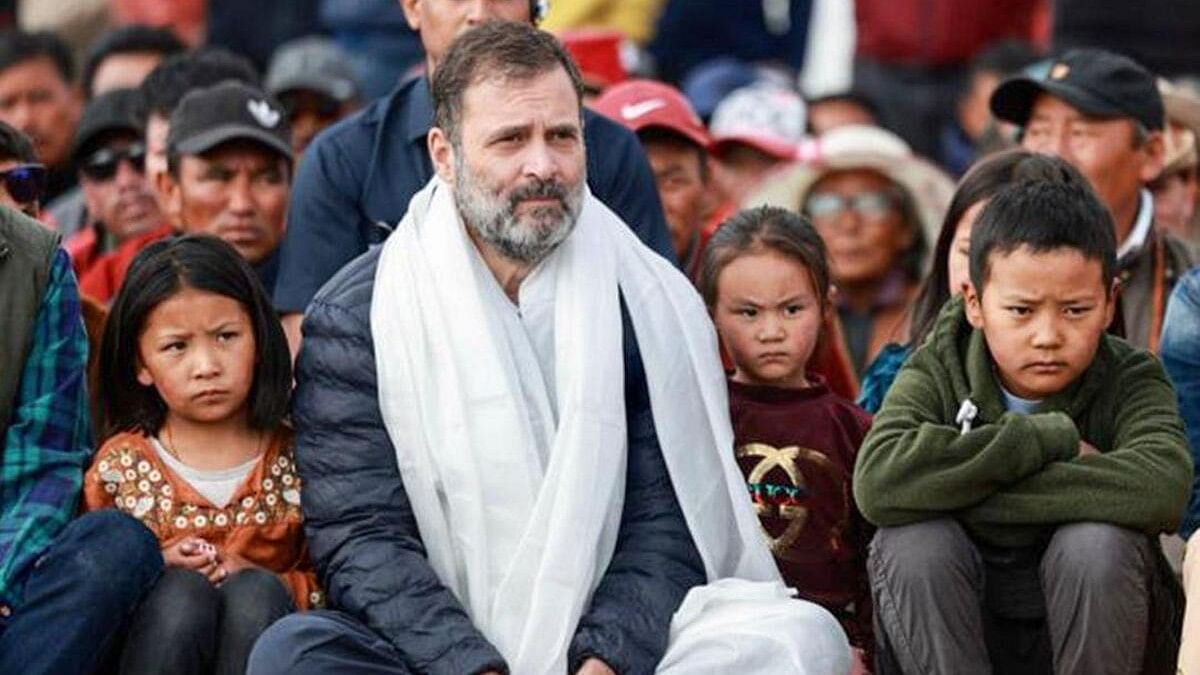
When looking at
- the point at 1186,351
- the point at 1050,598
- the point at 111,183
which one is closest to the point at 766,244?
the point at 1186,351

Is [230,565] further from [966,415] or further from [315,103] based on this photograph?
[315,103]

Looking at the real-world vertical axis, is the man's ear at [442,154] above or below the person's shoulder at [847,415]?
above

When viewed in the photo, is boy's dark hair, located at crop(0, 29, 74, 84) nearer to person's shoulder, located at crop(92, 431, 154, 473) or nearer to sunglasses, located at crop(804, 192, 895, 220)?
sunglasses, located at crop(804, 192, 895, 220)

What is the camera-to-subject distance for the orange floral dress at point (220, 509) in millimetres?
6910

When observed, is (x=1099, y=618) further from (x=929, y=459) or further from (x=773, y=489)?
(x=773, y=489)

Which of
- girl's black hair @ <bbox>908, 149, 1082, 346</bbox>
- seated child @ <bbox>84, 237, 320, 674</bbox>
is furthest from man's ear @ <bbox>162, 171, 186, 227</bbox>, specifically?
girl's black hair @ <bbox>908, 149, 1082, 346</bbox>

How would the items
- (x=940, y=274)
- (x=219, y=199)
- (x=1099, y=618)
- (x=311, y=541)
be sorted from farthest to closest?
1. (x=219, y=199)
2. (x=940, y=274)
3. (x=311, y=541)
4. (x=1099, y=618)

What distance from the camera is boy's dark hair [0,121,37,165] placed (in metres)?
7.57

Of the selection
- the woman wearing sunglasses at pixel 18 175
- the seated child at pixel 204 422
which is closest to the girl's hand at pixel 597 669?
the seated child at pixel 204 422

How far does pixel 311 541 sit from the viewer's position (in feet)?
22.4

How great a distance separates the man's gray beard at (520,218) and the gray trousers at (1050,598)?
40.2 inches

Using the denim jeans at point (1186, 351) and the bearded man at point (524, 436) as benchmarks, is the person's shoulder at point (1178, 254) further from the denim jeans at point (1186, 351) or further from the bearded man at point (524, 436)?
the bearded man at point (524, 436)

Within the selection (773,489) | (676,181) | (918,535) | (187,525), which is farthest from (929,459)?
(676,181)

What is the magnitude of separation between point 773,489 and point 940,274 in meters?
0.83
